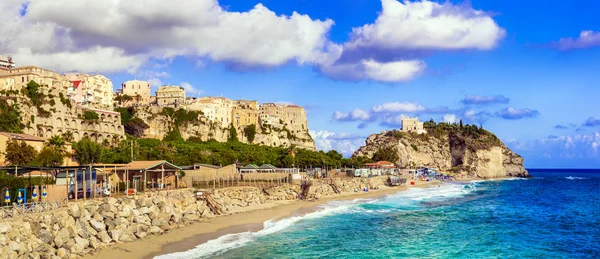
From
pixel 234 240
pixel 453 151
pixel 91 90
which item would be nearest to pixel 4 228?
pixel 234 240

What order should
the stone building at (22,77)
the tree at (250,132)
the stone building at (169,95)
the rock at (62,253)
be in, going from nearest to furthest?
the rock at (62,253) → the stone building at (22,77) → the stone building at (169,95) → the tree at (250,132)

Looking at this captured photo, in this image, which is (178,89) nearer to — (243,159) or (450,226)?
(243,159)

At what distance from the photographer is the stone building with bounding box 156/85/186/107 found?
129 meters

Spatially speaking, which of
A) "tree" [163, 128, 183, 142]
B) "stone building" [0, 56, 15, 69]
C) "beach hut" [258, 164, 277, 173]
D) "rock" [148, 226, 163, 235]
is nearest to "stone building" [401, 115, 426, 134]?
"tree" [163, 128, 183, 142]

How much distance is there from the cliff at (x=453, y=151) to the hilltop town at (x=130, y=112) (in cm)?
2822

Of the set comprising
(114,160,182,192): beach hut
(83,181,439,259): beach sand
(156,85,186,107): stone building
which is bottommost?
(83,181,439,259): beach sand

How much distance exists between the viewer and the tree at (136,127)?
10225 cm

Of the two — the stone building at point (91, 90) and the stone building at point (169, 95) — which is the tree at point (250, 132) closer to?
the stone building at point (169, 95)

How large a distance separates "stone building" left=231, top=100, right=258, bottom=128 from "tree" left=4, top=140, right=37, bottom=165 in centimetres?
8037

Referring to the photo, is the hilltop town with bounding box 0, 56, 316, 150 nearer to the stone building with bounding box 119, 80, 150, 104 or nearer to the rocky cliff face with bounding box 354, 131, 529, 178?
the stone building with bounding box 119, 80, 150, 104

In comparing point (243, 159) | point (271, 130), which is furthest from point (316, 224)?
point (271, 130)

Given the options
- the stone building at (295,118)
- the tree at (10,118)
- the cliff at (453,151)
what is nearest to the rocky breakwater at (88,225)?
the tree at (10,118)

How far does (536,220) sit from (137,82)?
111841 millimetres

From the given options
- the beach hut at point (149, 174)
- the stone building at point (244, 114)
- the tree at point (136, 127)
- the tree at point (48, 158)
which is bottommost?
the beach hut at point (149, 174)
